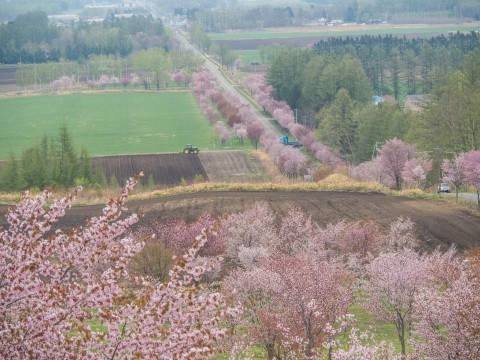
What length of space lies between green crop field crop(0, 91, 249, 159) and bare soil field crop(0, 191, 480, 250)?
31.0 meters

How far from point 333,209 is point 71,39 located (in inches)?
5099

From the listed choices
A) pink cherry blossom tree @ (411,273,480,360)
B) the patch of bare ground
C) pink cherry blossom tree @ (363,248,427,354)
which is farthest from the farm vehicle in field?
pink cherry blossom tree @ (411,273,480,360)

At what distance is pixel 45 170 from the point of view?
54.0m

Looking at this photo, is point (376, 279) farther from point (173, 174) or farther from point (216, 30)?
point (216, 30)

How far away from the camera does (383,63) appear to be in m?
98.0

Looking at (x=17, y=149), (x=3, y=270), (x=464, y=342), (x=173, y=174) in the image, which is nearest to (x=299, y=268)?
(x=464, y=342)

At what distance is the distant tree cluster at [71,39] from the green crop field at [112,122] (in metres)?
30.4

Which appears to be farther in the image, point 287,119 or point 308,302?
point 287,119

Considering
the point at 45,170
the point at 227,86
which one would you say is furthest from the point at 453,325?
the point at 227,86

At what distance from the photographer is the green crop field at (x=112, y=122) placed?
75438mm

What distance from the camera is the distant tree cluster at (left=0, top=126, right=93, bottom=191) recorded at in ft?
172

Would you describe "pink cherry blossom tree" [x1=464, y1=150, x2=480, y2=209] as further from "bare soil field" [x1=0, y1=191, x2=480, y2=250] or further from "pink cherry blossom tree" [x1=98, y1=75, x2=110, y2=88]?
"pink cherry blossom tree" [x1=98, y1=75, x2=110, y2=88]

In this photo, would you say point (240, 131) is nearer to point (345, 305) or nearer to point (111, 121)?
point (111, 121)

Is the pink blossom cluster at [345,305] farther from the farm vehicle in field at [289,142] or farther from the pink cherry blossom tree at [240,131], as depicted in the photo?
the pink cherry blossom tree at [240,131]
